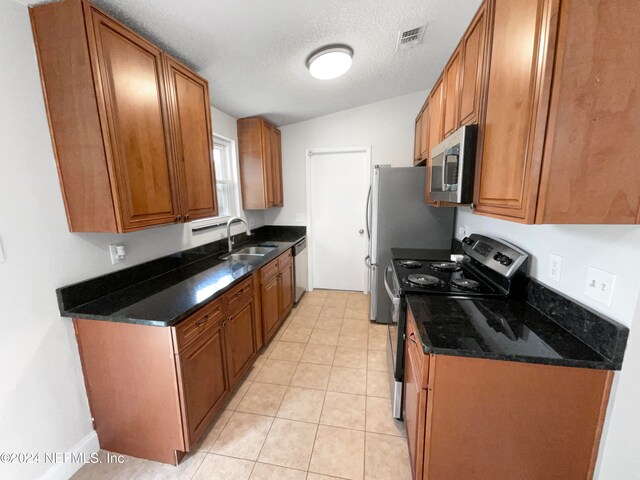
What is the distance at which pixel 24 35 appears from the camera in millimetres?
1193

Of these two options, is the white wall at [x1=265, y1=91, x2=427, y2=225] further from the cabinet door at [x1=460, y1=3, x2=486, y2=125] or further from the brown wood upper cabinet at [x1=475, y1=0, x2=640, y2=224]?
the brown wood upper cabinet at [x1=475, y1=0, x2=640, y2=224]

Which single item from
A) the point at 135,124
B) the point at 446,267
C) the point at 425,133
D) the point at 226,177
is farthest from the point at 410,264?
the point at 226,177

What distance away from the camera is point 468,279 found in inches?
67.6

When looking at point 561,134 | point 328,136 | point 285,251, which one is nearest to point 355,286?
point 285,251

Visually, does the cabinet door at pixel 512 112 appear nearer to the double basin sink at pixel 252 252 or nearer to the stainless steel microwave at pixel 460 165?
the stainless steel microwave at pixel 460 165

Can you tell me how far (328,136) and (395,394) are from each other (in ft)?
9.95

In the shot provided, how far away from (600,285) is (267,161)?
9.84 feet

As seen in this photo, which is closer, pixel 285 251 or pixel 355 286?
pixel 285 251

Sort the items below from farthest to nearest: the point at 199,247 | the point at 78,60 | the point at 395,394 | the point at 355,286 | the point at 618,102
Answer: the point at 355,286
the point at 199,247
the point at 395,394
the point at 78,60
the point at 618,102

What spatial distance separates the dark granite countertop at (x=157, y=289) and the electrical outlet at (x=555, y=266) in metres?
1.75

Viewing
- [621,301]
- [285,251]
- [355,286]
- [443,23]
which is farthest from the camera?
[355,286]

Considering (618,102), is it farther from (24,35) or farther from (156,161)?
(24,35)

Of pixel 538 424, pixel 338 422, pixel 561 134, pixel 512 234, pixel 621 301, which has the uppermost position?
A: pixel 561 134

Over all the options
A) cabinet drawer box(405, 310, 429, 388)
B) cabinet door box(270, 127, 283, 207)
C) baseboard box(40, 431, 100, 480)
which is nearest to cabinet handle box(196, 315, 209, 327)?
baseboard box(40, 431, 100, 480)
